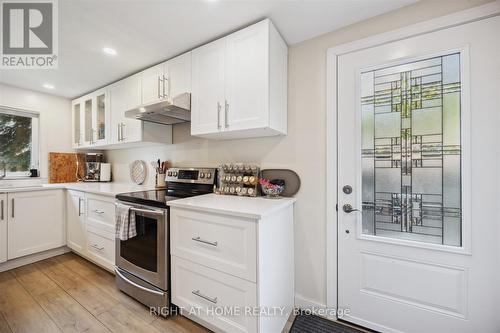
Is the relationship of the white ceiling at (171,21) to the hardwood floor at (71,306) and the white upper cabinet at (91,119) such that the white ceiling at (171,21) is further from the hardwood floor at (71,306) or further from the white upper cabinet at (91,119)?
the hardwood floor at (71,306)

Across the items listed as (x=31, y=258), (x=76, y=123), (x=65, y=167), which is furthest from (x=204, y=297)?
(x=76, y=123)

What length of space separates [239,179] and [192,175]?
61 cm

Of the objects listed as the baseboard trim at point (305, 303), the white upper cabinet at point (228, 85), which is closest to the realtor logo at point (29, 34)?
the white upper cabinet at point (228, 85)

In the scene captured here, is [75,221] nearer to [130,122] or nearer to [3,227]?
[3,227]

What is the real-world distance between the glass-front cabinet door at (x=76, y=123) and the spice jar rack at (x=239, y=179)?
2.75 metres

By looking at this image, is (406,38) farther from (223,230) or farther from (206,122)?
(223,230)

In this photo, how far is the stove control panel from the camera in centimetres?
209

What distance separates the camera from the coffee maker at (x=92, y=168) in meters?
3.23

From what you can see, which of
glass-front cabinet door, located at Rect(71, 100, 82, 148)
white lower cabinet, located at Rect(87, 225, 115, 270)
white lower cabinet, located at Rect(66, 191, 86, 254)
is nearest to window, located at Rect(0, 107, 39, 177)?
glass-front cabinet door, located at Rect(71, 100, 82, 148)

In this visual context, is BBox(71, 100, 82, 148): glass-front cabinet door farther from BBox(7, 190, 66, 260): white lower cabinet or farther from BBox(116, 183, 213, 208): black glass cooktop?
BBox(116, 183, 213, 208): black glass cooktop

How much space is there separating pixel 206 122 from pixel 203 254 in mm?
1062

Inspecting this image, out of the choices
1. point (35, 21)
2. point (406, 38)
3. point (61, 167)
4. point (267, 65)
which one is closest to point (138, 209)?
point (267, 65)

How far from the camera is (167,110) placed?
1.90 m

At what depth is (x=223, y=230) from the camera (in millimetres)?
1316
